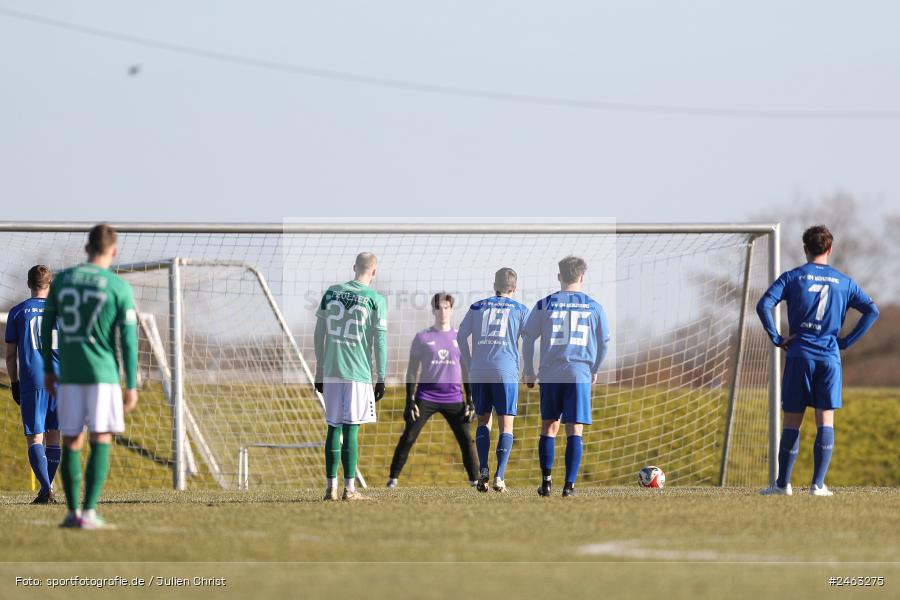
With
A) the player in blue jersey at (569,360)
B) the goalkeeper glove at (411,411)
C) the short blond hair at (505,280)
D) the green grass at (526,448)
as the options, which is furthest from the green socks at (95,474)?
the green grass at (526,448)

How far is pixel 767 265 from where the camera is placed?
13.5 m

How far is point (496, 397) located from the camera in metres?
10.9

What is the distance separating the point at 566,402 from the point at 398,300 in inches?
190

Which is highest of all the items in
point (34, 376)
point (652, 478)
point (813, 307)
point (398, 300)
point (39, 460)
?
point (398, 300)

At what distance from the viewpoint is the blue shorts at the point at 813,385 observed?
9.55 metres

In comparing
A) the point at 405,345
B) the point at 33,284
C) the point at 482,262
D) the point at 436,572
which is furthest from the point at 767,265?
the point at 436,572

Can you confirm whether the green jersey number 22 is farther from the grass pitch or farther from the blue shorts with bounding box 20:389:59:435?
the blue shorts with bounding box 20:389:59:435

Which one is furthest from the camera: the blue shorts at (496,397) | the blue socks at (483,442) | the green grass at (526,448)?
the green grass at (526,448)

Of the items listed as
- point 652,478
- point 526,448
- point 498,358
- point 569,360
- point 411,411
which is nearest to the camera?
point 569,360

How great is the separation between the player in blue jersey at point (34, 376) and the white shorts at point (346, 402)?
2.33m

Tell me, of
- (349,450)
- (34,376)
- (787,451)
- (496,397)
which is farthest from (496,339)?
(34,376)

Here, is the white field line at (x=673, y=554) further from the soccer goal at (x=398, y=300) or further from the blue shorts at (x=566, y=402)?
the soccer goal at (x=398, y=300)

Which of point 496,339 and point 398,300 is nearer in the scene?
point 496,339

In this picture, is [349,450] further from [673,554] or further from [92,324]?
[673,554]
